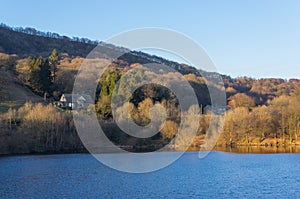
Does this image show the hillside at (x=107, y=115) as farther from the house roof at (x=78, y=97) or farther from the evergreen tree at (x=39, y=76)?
the house roof at (x=78, y=97)

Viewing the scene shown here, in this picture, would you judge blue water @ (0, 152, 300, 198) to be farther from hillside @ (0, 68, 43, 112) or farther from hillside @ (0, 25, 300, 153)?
hillside @ (0, 68, 43, 112)

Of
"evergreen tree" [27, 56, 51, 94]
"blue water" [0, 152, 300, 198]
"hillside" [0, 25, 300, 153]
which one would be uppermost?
"evergreen tree" [27, 56, 51, 94]

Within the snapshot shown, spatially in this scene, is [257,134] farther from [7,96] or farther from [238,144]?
[7,96]

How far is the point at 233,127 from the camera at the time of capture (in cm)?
5303

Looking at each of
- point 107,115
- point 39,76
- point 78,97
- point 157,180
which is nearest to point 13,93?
point 39,76

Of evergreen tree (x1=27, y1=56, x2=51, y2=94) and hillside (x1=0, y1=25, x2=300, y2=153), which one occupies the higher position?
evergreen tree (x1=27, y1=56, x2=51, y2=94)

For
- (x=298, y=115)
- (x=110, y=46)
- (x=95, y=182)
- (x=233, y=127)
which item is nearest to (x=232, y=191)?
(x=95, y=182)

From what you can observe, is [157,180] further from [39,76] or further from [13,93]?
[39,76]

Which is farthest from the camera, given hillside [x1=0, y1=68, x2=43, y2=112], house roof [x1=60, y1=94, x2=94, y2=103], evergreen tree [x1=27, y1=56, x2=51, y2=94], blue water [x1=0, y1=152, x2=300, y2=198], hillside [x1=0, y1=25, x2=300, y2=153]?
evergreen tree [x1=27, y1=56, x2=51, y2=94]

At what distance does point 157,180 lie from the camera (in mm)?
22531

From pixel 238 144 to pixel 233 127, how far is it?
9.72 ft

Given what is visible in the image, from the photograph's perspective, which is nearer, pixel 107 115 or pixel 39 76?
pixel 107 115

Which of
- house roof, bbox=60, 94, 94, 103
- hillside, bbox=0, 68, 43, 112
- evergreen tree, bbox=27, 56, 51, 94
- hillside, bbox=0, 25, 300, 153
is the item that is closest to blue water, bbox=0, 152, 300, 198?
hillside, bbox=0, 25, 300, 153

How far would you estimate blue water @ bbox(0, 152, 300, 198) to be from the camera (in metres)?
18.5
